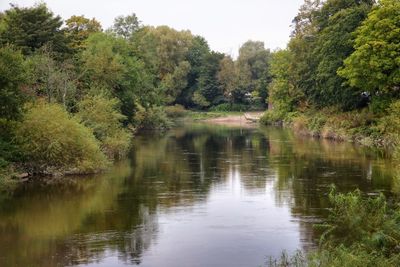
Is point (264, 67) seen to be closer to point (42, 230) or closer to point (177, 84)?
point (177, 84)

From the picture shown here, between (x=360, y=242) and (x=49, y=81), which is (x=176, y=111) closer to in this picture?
(x=49, y=81)

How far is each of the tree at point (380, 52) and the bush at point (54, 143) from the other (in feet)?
87.3

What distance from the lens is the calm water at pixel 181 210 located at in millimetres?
18531

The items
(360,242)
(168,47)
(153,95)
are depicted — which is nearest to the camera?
(360,242)

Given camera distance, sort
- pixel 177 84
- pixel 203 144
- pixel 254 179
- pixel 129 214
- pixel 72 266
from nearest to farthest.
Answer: pixel 72 266 < pixel 129 214 < pixel 254 179 < pixel 203 144 < pixel 177 84

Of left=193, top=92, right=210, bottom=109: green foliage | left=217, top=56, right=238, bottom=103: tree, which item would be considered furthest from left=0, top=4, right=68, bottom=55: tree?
left=217, top=56, right=238, bottom=103: tree

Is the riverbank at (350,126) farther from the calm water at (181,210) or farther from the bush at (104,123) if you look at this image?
the bush at (104,123)

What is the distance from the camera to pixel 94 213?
2439 cm

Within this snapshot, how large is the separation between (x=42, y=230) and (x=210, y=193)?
9665 mm

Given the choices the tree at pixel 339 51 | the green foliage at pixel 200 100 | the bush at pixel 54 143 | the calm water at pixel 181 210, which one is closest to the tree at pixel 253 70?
the green foliage at pixel 200 100

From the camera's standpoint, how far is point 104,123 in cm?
4238

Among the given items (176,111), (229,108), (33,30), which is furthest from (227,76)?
(33,30)

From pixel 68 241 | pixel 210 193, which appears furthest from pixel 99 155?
pixel 68 241

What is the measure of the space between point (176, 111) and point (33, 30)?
63.4 metres
